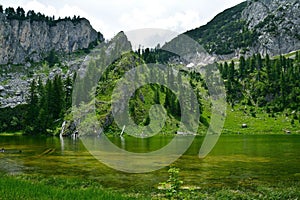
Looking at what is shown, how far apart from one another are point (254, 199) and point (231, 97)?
18101cm

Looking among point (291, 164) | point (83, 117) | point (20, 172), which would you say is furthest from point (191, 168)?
point (83, 117)

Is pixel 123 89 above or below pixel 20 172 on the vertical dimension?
above

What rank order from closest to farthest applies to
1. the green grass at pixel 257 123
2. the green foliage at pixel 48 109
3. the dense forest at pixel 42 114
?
the green foliage at pixel 48 109, the dense forest at pixel 42 114, the green grass at pixel 257 123

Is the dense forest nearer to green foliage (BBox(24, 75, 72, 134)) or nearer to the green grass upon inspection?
green foliage (BBox(24, 75, 72, 134))

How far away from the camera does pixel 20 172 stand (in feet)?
113

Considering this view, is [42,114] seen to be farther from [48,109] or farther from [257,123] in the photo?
[257,123]

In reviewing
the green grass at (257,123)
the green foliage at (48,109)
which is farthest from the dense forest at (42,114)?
the green grass at (257,123)

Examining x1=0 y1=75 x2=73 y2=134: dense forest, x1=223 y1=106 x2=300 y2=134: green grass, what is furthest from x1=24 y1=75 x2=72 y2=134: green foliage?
x1=223 y1=106 x2=300 y2=134: green grass

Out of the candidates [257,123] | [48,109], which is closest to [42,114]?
[48,109]

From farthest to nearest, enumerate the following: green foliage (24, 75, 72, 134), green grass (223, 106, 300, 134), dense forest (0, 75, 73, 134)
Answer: green grass (223, 106, 300, 134)
dense forest (0, 75, 73, 134)
green foliage (24, 75, 72, 134)

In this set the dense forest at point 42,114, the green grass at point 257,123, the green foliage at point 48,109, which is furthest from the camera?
the green grass at point 257,123

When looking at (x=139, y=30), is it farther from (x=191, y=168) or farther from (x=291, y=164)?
(x=291, y=164)

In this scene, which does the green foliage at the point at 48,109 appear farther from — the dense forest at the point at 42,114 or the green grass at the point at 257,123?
the green grass at the point at 257,123

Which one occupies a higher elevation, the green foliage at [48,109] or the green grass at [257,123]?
the green foliage at [48,109]
